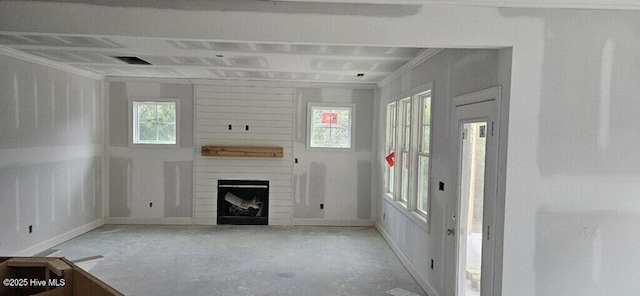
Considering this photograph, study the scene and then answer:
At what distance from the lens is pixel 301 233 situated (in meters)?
6.75

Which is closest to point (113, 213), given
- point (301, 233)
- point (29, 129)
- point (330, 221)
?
point (29, 129)

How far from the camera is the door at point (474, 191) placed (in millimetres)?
2902

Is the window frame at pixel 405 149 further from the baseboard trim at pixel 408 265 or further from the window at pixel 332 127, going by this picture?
the window at pixel 332 127

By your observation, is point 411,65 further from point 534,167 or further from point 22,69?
point 22,69

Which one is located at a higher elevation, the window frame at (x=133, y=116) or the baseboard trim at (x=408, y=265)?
the window frame at (x=133, y=116)

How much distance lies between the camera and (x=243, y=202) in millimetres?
7297

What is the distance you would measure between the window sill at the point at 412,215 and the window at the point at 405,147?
12 cm

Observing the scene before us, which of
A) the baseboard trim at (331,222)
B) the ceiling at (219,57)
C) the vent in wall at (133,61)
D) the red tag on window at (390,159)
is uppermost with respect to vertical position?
the vent in wall at (133,61)

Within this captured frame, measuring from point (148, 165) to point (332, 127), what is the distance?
3413mm

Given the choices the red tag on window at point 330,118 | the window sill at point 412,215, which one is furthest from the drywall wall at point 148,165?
the window sill at point 412,215

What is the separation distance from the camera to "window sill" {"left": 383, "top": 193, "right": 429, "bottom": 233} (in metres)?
4.36

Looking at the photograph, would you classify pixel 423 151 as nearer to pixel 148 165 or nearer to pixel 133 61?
pixel 133 61

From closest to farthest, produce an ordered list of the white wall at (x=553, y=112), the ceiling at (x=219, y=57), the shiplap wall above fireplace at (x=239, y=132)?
the white wall at (x=553, y=112) → the ceiling at (x=219, y=57) → the shiplap wall above fireplace at (x=239, y=132)

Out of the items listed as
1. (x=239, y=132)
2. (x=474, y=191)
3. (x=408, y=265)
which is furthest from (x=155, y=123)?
(x=474, y=191)
